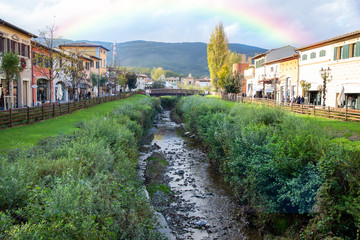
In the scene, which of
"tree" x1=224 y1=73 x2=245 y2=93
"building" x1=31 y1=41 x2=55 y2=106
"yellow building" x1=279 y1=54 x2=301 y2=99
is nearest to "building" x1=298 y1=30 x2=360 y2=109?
"yellow building" x1=279 y1=54 x2=301 y2=99

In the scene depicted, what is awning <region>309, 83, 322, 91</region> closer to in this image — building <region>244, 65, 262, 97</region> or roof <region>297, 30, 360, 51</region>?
roof <region>297, 30, 360, 51</region>

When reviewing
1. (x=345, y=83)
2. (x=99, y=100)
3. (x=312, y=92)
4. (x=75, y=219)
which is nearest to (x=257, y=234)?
(x=75, y=219)

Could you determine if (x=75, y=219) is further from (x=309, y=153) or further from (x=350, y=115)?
(x=350, y=115)

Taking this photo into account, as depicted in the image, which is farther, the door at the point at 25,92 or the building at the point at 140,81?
the building at the point at 140,81

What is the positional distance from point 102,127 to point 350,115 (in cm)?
1491

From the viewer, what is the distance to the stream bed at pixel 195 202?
10.2 metres

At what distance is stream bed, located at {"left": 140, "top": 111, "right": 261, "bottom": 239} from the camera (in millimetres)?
10170

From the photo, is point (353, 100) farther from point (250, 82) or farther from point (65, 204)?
point (250, 82)

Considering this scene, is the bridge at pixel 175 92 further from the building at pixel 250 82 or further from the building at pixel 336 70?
the building at pixel 336 70

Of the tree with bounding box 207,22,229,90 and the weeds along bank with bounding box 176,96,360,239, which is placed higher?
the tree with bounding box 207,22,229,90

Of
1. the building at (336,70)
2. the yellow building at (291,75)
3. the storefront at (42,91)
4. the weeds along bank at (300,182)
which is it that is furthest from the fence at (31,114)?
the yellow building at (291,75)

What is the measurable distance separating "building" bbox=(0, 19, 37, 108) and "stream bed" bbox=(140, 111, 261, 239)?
1555cm

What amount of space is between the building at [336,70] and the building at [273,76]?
4.18 meters

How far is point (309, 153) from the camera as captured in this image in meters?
9.34
